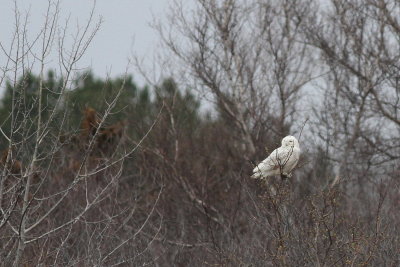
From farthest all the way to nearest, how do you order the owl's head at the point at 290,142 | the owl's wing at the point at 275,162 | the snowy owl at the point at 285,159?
1. the owl's head at the point at 290,142
2. the snowy owl at the point at 285,159
3. the owl's wing at the point at 275,162

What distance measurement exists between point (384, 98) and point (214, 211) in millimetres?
6232

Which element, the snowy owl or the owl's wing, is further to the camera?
the snowy owl

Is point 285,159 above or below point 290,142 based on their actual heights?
below

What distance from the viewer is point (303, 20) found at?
2330 centimetres

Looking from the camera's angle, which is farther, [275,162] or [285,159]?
[275,162]

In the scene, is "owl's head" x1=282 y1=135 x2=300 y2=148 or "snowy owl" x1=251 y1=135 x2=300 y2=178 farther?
"owl's head" x1=282 y1=135 x2=300 y2=148

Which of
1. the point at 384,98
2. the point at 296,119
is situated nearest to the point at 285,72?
the point at 296,119

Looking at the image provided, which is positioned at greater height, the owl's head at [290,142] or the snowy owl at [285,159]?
the owl's head at [290,142]

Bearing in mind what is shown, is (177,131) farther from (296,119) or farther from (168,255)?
(168,255)

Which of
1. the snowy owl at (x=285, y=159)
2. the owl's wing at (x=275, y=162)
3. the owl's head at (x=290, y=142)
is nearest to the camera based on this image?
the owl's wing at (x=275, y=162)

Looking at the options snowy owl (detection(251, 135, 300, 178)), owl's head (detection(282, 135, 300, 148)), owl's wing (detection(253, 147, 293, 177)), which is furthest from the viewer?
owl's head (detection(282, 135, 300, 148))

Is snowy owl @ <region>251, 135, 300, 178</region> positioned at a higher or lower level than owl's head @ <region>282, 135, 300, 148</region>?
lower

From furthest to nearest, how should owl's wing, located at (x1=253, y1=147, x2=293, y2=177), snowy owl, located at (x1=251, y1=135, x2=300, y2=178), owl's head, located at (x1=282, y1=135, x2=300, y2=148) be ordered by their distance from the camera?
owl's head, located at (x1=282, y1=135, x2=300, y2=148), snowy owl, located at (x1=251, y1=135, x2=300, y2=178), owl's wing, located at (x1=253, y1=147, x2=293, y2=177)

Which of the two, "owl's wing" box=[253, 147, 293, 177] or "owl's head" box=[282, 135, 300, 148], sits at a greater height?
"owl's head" box=[282, 135, 300, 148]
